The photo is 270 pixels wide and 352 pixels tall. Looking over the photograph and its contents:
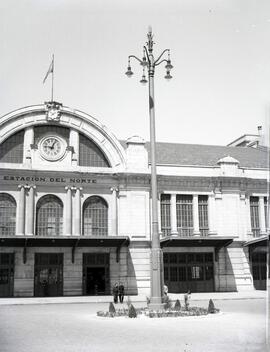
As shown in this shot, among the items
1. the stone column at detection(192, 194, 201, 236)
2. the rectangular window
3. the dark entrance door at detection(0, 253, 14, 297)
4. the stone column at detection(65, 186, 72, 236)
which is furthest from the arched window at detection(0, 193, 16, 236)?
the stone column at detection(192, 194, 201, 236)

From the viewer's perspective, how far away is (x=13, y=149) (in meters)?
35.3

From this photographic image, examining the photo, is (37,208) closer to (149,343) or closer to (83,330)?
(83,330)

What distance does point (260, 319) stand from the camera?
55.4ft

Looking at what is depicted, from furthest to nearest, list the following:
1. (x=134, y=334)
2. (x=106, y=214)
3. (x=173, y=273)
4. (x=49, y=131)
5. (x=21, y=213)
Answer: (x=49, y=131), (x=106, y=214), (x=173, y=273), (x=21, y=213), (x=134, y=334)

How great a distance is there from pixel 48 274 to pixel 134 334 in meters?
21.4

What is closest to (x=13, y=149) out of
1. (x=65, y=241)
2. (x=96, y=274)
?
(x=65, y=241)

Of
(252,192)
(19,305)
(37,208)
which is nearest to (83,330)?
(19,305)

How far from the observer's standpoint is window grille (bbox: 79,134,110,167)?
3659cm

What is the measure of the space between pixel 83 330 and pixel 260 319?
637cm

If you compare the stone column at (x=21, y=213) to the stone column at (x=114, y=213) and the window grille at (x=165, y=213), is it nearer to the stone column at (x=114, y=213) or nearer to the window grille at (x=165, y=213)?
the stone column at (x=114, y=213)

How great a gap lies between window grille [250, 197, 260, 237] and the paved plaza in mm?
20548

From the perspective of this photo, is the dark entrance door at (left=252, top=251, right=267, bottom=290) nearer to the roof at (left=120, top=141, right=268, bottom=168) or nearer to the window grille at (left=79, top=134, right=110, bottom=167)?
the roof at (left=120, top=141, right=268, bottom=168)

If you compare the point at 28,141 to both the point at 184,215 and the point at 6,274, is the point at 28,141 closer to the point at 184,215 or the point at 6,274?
the point at 6,274

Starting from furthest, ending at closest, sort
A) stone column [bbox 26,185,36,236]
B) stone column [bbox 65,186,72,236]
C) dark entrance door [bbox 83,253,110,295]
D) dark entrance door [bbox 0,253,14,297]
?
dark entrance door [bbox 83,253,110,295]
stone column [bbox 65,186,72,236]
stone column [bbox 26,185,36,236]
dark entrance door [bbox 0,253,14,297]
